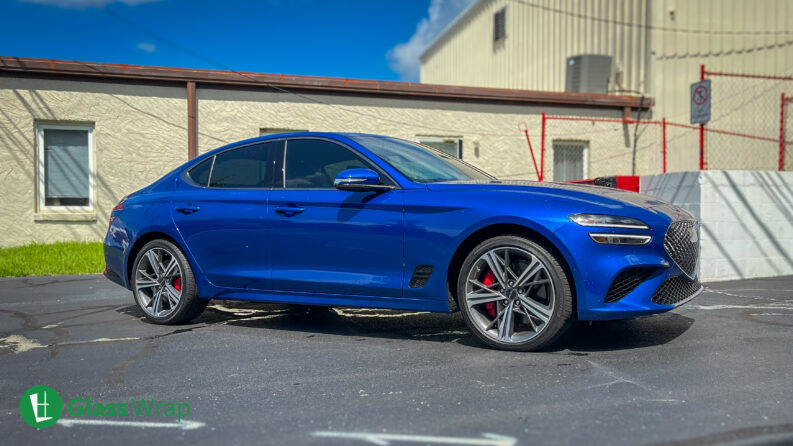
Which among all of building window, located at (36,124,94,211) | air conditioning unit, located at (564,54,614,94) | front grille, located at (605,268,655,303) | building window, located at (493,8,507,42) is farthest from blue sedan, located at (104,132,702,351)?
building window, located at (493,8,507,42)

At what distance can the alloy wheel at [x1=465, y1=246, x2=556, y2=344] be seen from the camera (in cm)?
440

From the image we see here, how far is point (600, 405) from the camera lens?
3.34 metres

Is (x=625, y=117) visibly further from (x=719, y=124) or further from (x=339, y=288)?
(x=339, y=288)

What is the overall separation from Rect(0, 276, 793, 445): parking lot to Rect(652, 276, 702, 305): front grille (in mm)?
336

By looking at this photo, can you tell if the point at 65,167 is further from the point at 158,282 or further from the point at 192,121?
the point at 158,282

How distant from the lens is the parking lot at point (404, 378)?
3.05 m

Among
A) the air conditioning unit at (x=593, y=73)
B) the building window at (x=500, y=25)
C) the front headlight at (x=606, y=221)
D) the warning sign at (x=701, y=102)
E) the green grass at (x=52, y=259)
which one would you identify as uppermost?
the building window at (x=500, y=25)

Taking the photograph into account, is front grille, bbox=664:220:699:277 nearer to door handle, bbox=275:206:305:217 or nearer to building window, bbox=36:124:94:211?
Result: door handle, bbox=275:206:305:217

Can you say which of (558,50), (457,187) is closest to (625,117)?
(558,50)

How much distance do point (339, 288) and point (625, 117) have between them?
11.4 m

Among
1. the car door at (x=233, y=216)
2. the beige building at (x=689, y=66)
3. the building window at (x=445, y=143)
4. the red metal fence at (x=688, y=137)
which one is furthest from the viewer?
the beige building at (x=689, y=66)

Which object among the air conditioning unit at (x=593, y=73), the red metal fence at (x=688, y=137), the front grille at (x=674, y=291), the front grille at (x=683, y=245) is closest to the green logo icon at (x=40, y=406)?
the front grille at (x=674, y=291)

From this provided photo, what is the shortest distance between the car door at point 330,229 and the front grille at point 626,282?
4.53ft

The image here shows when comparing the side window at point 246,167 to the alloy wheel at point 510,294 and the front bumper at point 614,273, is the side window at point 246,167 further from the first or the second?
the front bumper at point 614,273
